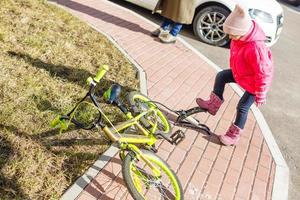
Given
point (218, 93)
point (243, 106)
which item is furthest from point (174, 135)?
point (218, 93)

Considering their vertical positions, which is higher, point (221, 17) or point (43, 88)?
point (221, 17)

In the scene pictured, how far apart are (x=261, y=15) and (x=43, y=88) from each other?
4855 millimetres

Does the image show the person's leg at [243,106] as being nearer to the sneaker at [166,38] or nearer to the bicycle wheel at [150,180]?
the bicycle wheel at [150,180]

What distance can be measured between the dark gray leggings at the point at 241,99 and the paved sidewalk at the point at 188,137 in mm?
390

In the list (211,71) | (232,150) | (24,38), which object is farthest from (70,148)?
(211,71)

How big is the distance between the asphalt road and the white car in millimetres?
A: 228

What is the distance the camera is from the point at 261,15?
757cm

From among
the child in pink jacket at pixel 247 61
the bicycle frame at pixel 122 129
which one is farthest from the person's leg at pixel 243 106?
the bicycle frame at pixel 122 129

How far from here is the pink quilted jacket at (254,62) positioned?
404cm

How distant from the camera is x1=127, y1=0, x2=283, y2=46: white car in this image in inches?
299

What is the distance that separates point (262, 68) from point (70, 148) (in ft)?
7.22

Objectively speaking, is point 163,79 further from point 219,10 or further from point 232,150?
point 219,10

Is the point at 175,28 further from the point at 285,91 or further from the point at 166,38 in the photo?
the point at 285,91

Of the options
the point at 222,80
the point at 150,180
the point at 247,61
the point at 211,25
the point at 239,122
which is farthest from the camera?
the point at 211,25
